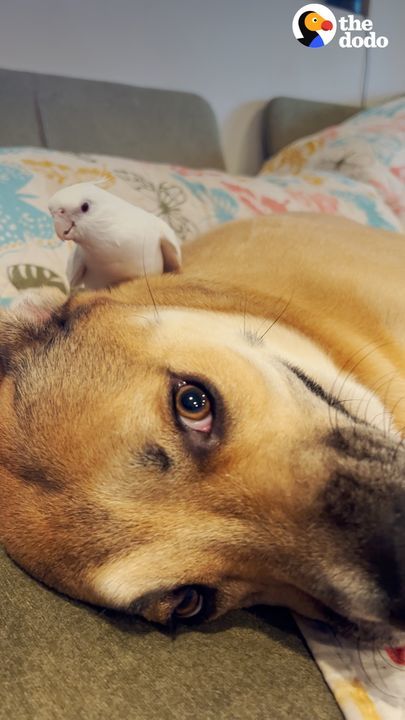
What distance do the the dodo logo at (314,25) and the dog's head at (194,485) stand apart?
352cm

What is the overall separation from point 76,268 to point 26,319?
0.25 meters

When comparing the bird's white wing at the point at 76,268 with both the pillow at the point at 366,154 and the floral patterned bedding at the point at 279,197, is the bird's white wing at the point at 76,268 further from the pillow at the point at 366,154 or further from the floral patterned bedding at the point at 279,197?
the pillow at the point at 366,154

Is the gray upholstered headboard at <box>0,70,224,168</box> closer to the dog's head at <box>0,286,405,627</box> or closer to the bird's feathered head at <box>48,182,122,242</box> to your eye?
the bird's feathered head at <box>48,182,122,242</box>

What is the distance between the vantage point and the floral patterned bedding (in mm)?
997

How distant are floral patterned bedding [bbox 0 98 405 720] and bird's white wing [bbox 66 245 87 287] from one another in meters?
0.13

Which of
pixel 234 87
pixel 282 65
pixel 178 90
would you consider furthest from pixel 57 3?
pixel 282 65

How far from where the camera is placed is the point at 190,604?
1101mm

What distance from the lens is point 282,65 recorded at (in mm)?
4582

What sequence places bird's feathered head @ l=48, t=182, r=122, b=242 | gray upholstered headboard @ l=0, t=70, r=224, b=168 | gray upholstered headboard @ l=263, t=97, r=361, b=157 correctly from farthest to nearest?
gray upholstered headboard @ l=263, t=97, r=361, b=157, gray upholstered headboard @ l=0, t=70, r=224, b=168, bird's feathered head @ l=48, t=182, r=122, b=242

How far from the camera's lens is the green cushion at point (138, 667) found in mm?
892

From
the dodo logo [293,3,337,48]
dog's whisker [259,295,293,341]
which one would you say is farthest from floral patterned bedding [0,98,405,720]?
the dodo logo [293,3,337,48]

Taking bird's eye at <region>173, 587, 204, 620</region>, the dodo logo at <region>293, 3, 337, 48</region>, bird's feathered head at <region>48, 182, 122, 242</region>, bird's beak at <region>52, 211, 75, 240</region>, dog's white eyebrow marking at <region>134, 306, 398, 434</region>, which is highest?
the dodo logo at <region>293, 3, 337, 48</region>

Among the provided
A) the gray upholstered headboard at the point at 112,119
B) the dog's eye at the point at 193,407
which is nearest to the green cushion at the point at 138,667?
the dog's eye at the point at 193,407

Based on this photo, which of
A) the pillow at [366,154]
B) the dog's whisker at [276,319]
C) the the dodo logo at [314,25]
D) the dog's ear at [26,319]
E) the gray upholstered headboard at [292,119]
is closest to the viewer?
the dog's whisker at [276,319]
